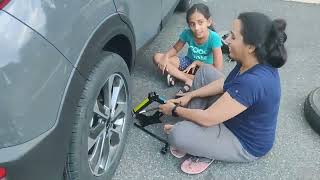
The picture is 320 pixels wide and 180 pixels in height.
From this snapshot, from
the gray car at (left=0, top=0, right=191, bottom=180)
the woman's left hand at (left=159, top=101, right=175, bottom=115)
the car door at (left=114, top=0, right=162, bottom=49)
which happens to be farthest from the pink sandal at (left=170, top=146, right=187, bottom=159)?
the car door at (left=114, top=0, right=162, bottom=49)

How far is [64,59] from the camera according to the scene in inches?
78.4

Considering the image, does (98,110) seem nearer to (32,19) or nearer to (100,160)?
(100,160)

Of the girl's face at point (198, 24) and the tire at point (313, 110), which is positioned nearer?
the tire at point (313, 110)

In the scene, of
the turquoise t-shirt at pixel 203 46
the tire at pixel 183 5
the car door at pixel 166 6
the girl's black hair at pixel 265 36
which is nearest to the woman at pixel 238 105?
the girl's black hair at pixel 265 36

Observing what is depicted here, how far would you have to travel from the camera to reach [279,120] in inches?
135

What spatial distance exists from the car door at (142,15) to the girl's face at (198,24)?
0.89 feet

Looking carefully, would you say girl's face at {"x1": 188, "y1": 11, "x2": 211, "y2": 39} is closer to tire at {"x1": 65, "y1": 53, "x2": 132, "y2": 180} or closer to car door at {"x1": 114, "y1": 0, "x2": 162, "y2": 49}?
car door at {"x1": 114, "y1": 0, "x2": 162, "y2": 49}

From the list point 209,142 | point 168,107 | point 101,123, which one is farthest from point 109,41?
point 209,142

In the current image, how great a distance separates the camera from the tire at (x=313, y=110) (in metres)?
3.23

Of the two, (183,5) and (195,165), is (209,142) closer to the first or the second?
(195,165)

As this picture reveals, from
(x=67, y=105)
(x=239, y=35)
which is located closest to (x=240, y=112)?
(x=239, y=35)

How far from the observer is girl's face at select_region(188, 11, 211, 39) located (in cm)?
344

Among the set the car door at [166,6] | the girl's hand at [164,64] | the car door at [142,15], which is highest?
the car door at [142,15]

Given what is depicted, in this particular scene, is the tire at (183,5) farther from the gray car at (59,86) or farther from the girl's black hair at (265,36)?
the girl's black hair at (265,36)
